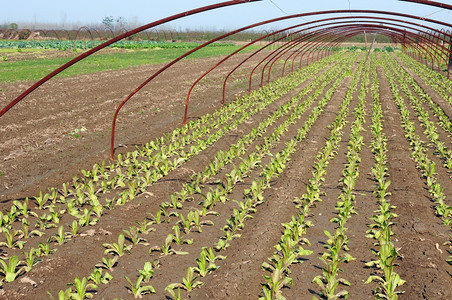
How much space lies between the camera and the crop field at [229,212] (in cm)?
386

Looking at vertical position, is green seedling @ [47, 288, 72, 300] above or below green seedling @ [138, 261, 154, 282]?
above

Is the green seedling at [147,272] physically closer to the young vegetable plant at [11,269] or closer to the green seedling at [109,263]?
the green seedling at [109,263]

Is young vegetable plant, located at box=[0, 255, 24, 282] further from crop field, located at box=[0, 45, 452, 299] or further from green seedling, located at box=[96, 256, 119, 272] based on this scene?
green seedling, located at box=[96, 256, 119, 272]

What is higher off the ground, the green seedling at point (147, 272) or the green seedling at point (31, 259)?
the green seedling at point (31, 259)

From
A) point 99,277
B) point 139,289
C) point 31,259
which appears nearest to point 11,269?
point 31,259

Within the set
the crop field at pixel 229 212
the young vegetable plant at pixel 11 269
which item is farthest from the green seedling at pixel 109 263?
the young vegetable plant at pixel 11 269

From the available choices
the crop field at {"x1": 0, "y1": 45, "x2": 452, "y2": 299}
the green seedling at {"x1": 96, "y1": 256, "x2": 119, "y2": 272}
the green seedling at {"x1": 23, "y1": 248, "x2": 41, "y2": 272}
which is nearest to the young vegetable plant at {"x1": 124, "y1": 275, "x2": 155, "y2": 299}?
the crop field at {"x1": 0, "y1": 45, "x2": 452, "y2": 299}

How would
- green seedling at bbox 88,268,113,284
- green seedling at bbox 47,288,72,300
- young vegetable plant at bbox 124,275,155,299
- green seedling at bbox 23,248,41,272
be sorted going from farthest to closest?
green seedling at bbox 23,248,41,272
green seedling at bbox 88,268,113,284
young vegetable plant at bbox 124,275,155,299
green seedling at bbox 47,288,72,300

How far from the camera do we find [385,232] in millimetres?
4566

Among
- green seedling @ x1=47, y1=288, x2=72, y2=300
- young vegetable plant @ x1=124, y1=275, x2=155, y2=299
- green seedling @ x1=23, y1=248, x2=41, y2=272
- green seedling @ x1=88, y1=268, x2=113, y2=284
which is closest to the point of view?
green seedling @ x1=47, y1=288, x2=72, y2=300

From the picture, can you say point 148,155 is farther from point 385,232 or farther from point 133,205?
point 385,232

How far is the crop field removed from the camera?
12.7ft

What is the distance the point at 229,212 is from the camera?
18.1 feet

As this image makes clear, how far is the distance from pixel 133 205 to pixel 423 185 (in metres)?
4.44
